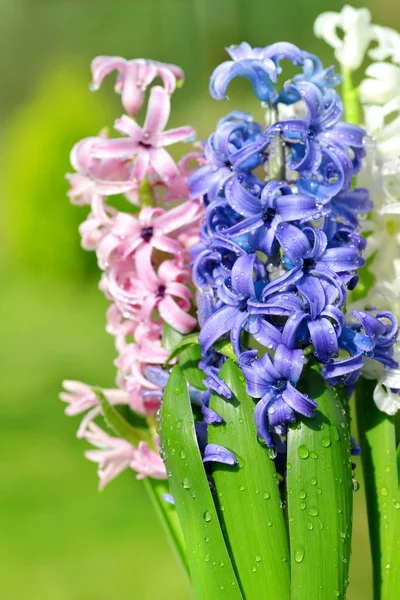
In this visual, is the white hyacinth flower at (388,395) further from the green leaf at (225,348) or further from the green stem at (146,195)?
the green stem at (146,195)

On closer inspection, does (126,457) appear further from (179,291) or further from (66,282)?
(66,282)

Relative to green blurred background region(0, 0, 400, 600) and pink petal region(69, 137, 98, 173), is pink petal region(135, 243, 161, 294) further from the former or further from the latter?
green blurred background region(0, 0, 400, 600)

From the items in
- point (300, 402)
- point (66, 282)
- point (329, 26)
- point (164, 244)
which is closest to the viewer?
point (300, 402)

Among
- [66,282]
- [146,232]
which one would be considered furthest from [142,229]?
[66,282]

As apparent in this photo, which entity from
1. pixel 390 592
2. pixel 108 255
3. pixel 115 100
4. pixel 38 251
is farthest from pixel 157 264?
pixel 115 100

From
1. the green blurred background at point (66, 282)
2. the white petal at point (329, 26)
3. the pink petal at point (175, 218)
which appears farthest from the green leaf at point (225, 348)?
the green blurred background at point (66, 282)

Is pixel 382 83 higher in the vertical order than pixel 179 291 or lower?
higher
